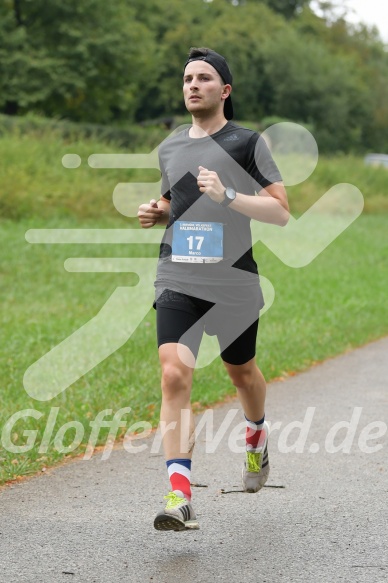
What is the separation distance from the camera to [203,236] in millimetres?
4664

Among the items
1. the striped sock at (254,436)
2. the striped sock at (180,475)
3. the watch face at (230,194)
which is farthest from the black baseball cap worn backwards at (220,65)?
the striped sock at (180,475)

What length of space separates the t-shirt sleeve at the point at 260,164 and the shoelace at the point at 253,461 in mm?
1354

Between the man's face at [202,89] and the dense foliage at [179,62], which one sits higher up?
the man's face at [202,89]

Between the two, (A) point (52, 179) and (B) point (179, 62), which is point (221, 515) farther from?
(B) point (179, 62)

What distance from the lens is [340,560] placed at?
425 centimetres

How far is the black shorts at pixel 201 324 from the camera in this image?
15.5ft

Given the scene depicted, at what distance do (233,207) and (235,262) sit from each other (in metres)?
0.32

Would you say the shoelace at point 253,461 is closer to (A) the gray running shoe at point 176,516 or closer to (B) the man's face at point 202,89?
(A) the gray running shoe at point 176,516

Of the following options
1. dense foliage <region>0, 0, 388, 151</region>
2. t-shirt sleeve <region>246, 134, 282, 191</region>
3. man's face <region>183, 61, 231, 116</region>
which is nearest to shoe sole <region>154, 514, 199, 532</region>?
t-shirt sleeve <region>246, 134, 282, 191</region>

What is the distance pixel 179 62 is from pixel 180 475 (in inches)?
2228

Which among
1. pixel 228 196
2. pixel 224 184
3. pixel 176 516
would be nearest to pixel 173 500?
pixel 176 516

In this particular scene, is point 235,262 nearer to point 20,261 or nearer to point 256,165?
point 256,165

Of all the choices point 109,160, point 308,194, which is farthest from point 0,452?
point 308,194

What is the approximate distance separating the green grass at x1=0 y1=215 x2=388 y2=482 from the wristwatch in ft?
6.63
